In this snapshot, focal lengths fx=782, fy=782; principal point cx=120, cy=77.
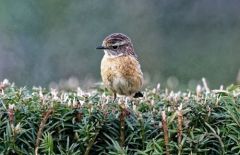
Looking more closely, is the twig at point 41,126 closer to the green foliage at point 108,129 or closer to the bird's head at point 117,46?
the green foliage at point 108,129

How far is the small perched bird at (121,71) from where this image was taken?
618 centimetres

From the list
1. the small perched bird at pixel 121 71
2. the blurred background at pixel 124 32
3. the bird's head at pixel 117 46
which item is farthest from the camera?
the blurred background at pixel 124 32

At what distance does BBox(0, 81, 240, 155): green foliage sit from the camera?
133 inches

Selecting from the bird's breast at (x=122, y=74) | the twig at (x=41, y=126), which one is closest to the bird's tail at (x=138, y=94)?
the bird's breast at (x=122, y=74)

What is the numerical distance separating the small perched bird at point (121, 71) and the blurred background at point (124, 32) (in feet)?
13.0

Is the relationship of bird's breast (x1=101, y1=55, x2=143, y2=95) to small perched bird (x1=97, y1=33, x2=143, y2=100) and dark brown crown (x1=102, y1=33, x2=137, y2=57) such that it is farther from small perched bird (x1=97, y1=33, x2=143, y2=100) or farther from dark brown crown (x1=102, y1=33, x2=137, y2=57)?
dark brown crown (x1=102, y1=33, x2=137, y2=57)

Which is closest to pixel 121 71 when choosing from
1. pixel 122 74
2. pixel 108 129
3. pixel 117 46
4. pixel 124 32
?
pixel 122 74

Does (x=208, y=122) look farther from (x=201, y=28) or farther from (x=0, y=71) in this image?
(x=201, y=28)

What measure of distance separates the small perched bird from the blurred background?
3948 millimetres

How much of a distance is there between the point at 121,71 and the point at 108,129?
286 cm

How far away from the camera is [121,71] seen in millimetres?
6328

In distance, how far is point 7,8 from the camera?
38.2 ft

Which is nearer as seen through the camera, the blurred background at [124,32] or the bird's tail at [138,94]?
the bird's tail at [138,94]

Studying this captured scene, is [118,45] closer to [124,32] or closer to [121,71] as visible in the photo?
[121,71]
